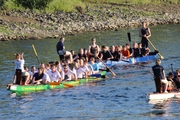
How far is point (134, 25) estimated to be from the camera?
65062 millimetres

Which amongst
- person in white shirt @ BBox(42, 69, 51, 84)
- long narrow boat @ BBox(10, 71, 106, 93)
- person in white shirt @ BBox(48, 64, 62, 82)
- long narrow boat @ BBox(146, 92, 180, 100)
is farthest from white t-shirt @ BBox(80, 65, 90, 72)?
long narrow boat @ BBox(146, 92, 180, 100)

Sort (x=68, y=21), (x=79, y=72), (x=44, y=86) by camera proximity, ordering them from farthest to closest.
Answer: (x=68, y=21) → (x=79, y=72) → (x=44, y=86)

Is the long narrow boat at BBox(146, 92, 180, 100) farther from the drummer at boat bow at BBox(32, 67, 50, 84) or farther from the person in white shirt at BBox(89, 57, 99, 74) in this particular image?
the person in white shirt at BBox(89, 57, 99, 74)

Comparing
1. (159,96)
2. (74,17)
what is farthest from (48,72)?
(74,17)

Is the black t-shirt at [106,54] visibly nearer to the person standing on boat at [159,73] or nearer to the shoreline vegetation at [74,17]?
the person standing on boat at [159,73]

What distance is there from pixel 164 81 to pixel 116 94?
371 centimetres

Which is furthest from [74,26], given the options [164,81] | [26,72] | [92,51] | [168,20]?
[164,81]


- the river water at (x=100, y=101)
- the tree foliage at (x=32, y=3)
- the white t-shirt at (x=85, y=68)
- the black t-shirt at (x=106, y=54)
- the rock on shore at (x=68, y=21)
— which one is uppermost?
the tree foliage at (x=32, y=3)

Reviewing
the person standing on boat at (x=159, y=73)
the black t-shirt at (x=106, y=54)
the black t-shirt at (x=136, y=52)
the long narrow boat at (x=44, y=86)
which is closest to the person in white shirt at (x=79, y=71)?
the long narrow boat at (x=44, y=86)

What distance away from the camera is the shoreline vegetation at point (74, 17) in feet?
186

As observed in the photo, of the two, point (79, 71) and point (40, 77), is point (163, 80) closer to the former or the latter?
point (40, 77)

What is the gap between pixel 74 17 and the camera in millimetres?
64688

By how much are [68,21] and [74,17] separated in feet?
9.20

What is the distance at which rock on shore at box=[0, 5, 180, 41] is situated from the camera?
56.0m
